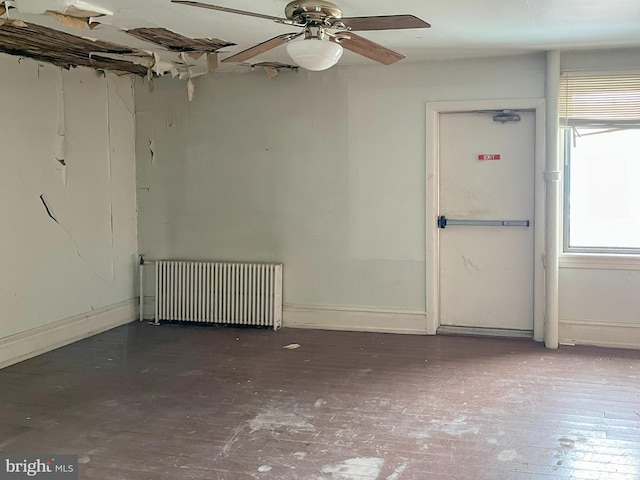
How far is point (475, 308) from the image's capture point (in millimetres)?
5242

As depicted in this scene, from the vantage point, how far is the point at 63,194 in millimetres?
5035

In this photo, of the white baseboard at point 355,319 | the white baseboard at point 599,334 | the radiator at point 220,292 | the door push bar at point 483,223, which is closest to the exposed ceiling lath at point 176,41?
the radiator at point 220,292

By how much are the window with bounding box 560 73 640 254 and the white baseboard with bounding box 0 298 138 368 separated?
421 cm

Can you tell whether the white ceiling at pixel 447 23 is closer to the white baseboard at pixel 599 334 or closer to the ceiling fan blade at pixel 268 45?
the ceiling fan blade at pixel 268 45

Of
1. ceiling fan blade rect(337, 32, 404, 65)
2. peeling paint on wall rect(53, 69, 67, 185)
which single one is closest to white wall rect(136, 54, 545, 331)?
peeling paint on wall rect(53, 69, 67, 185)

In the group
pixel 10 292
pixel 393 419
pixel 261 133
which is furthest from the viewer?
pixel 261 133

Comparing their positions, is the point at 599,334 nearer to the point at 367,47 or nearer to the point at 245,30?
the point at 367,47

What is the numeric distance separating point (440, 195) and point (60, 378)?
3440mm

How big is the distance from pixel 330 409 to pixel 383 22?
225cm

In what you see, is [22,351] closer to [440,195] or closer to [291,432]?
[291,432]

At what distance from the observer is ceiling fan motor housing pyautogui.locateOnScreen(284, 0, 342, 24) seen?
3.09 m

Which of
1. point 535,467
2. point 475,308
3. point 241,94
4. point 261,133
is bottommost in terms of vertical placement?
point 535,467

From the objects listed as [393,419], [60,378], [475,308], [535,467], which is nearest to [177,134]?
[60,378]

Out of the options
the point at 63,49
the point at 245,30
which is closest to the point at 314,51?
the point at 245,30
